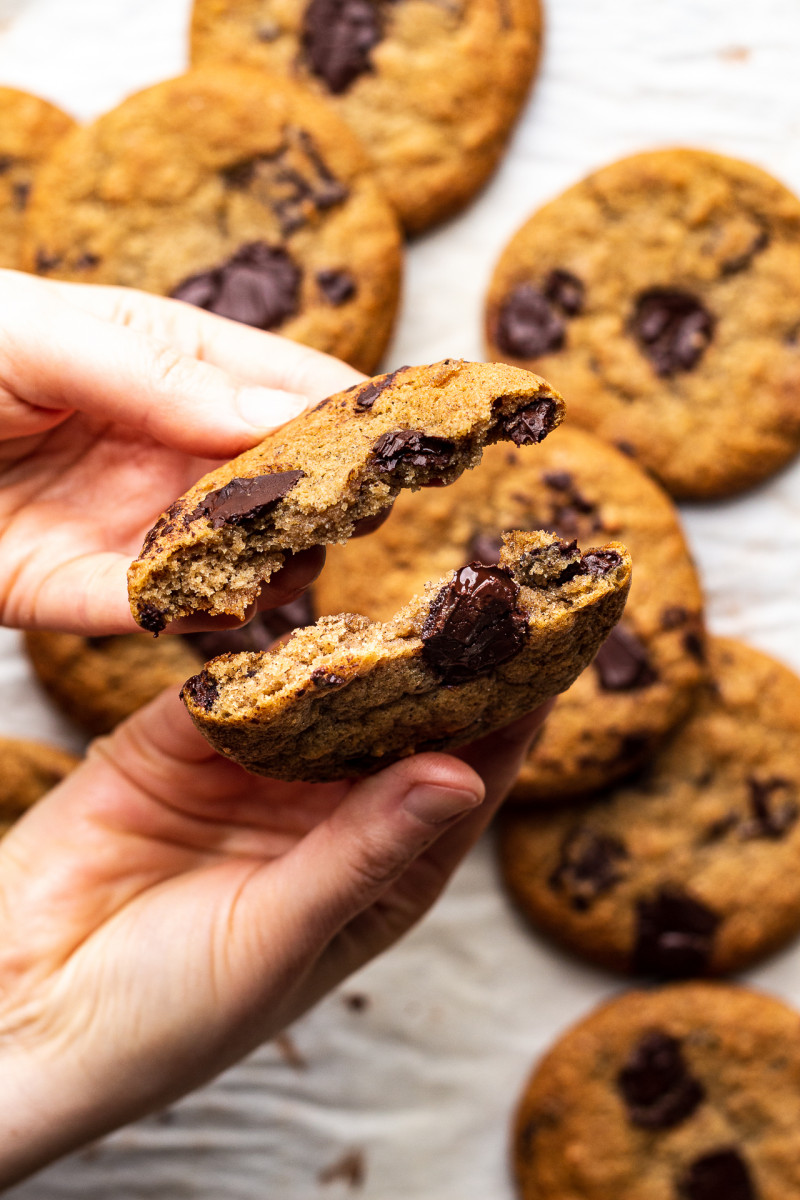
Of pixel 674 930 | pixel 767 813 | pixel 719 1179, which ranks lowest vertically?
pixel 719 1179

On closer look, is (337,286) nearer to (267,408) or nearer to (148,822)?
(267,408)

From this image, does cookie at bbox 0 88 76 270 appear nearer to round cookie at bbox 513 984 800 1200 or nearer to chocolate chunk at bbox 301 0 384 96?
chocolate chunk at bbox 301 0 384 96

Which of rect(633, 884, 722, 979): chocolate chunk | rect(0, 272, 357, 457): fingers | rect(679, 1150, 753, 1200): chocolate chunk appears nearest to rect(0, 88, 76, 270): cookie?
rect(0, 272, 357, 457): fingers

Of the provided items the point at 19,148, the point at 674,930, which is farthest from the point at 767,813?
the point at 19,148

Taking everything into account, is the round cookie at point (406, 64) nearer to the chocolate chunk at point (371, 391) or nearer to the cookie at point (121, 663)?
the cookie at point (121, 663)

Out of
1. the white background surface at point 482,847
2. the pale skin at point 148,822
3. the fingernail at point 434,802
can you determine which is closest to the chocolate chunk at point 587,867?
the white background surface at point 482,847

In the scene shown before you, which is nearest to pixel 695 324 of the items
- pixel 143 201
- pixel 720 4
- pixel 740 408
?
pixel 740 408

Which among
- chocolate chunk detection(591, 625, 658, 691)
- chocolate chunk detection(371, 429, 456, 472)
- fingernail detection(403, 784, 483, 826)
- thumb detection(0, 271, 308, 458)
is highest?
chocolate chunk detection(371, 429, 456, 472)
